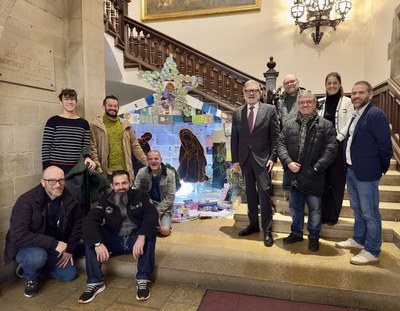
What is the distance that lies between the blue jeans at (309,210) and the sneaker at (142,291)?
1.38 m

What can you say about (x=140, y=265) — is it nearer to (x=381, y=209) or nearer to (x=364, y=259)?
(x=364, y=259)

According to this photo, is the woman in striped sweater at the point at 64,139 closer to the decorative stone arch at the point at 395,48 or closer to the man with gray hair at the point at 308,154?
the man with gray hair at the point at 308,154

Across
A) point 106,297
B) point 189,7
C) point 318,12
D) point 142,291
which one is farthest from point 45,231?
point 189,7

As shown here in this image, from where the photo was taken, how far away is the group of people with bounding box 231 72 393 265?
219cm

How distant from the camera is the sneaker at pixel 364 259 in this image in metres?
2.28

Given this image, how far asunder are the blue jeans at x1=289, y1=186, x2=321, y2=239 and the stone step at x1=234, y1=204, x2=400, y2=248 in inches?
13.8

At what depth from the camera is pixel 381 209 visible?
2973mm

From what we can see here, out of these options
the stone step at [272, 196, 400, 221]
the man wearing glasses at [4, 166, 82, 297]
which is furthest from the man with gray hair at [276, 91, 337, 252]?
the man wearing glasses at [4, 166, 82, 297]

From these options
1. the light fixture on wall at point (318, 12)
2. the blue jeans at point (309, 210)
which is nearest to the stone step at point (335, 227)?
the blue jeans at point (309, 210)

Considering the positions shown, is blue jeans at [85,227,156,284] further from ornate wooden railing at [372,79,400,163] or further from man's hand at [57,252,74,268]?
ornate wooden railing at [372,79,400,163]

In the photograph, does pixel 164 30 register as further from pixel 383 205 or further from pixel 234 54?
pixel 383 205

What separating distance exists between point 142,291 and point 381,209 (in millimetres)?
2437

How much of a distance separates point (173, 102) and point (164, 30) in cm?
419

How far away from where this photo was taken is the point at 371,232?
2268mm
